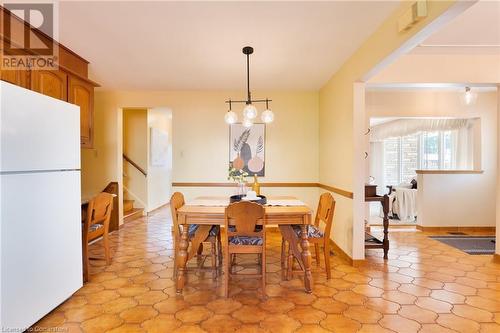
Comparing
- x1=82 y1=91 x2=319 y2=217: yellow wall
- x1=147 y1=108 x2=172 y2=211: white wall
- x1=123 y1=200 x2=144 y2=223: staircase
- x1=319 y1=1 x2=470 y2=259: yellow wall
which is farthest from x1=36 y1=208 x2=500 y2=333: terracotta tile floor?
x1=147 y1=108 x2=172 y2=211: white wall

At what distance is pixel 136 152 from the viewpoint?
21.3 feet

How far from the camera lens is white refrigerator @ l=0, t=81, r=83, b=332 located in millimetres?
1754

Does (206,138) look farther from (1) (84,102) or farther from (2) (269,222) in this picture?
(2) (269,222)

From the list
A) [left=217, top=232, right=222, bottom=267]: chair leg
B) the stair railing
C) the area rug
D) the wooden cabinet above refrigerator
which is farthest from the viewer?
the stair railing

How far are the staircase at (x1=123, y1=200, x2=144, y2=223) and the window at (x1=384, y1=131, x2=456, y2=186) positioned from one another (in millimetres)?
6457

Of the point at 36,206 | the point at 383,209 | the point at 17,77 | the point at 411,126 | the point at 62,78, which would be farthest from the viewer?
the point at 411,126

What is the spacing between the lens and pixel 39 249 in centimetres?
201

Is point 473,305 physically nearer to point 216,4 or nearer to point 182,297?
point 182,297

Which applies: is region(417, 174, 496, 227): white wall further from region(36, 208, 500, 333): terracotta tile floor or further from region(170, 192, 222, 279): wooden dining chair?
region(170, 192, 222, 279): wooden dining chair

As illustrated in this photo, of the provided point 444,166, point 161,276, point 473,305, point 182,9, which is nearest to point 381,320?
point 473,305

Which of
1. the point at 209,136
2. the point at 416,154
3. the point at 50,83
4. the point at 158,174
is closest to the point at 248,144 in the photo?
the point at 209,136

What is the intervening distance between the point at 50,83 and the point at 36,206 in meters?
1.62

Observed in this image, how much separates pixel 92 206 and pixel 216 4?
224 cm

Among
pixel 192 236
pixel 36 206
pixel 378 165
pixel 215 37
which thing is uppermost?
pixel 215 37
